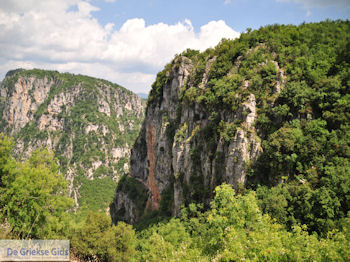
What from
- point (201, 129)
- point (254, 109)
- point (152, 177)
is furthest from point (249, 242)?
point (152, 177)

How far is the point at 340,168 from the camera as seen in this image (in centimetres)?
1945

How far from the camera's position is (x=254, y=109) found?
28672 mm

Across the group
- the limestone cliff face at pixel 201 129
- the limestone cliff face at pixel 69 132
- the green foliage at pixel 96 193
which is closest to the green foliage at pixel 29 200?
the limestone cliff face at pixel 201 129

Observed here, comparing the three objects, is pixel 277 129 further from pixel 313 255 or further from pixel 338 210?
pixel 313 255

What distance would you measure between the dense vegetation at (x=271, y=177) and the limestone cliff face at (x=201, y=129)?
1.26 ft

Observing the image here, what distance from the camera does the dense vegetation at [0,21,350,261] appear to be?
44.3ft

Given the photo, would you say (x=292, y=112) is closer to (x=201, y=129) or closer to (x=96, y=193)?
(x=201, y=129)

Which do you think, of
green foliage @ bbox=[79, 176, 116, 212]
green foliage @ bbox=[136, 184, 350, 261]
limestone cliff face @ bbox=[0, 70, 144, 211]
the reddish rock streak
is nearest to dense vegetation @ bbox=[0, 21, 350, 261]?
green foliage @ bbox=[136, 184, 350, 261]

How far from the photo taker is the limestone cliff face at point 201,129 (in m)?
28.2

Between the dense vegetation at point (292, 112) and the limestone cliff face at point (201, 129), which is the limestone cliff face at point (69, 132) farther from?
the dense vegetation at point (292, 112)

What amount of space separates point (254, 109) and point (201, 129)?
1030 centimetres

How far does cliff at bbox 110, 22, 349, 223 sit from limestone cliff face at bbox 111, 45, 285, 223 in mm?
132

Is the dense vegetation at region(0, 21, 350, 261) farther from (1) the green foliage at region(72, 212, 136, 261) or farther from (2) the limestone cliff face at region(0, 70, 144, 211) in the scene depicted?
(2) the limestone cliff face at region(0, 70, 144, 211)

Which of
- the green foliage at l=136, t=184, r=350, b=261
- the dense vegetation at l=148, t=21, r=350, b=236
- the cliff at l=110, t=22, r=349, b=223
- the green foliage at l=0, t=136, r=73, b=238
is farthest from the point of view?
the cliff at l=110, t=22, r=349, b=223
